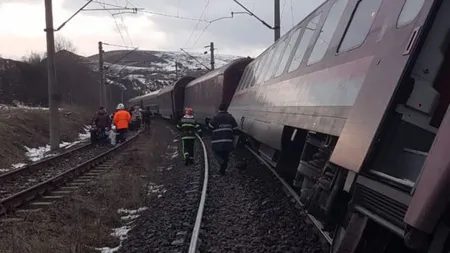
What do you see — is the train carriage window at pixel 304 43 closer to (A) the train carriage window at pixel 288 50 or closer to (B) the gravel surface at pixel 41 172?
(A) the train carriage window at pixel 288 50

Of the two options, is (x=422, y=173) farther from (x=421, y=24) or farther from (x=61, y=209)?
(x=61, y=209)

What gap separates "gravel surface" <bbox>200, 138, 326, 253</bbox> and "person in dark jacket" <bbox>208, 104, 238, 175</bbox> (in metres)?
1.10

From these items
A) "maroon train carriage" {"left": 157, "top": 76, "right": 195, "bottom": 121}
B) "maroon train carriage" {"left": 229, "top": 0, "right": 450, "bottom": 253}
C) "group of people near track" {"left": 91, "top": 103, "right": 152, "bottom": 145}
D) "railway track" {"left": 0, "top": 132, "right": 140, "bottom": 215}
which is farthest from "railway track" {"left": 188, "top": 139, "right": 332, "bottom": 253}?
"maroon train carriage" {"left": 157, "top": 76, "right": 195, "bottom": 121}

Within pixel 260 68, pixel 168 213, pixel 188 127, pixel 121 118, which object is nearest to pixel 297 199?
pixel 168 213

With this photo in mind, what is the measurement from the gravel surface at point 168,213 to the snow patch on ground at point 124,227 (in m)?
0.09

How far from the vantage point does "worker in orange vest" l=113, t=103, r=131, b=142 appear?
64.8 ft

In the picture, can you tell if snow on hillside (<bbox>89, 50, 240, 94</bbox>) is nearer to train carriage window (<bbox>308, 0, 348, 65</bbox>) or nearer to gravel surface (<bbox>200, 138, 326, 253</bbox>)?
gravel surface (<bbox>200, 138, 326, 253</bbox>)

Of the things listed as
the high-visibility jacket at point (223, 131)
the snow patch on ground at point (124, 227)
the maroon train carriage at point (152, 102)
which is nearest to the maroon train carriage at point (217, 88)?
the high-visibility jacket at point (223, 131)

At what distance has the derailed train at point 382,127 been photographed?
2.94 m

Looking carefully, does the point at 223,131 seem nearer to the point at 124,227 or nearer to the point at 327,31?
the point at 124,227

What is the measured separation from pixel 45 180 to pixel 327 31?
7.49 m

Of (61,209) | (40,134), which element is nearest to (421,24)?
(61,209)

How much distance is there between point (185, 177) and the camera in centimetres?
1196

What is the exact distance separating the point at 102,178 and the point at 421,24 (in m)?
9.21
